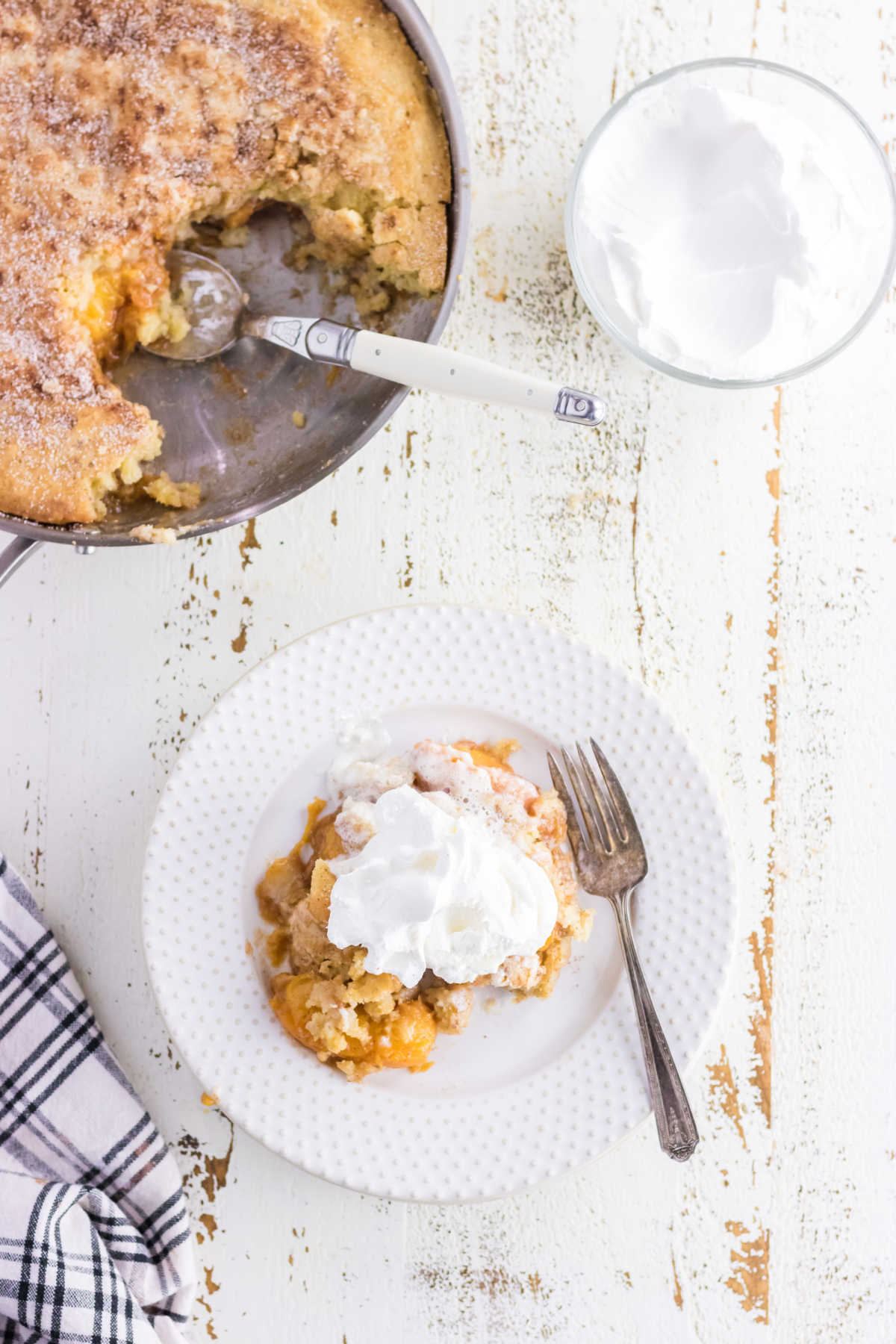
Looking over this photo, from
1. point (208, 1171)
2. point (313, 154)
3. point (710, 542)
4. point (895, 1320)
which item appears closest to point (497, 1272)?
point (208, 1171)

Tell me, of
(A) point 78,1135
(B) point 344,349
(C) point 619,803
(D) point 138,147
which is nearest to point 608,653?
(C) point 619,803

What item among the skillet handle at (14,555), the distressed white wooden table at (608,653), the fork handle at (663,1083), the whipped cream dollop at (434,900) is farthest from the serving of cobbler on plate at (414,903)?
the skillet handle at (14,555)

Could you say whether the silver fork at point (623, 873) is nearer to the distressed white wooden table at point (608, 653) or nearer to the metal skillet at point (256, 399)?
the distressed white wooden table at point (608, 653)

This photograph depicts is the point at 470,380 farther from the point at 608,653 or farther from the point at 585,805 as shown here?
the point at 585,805

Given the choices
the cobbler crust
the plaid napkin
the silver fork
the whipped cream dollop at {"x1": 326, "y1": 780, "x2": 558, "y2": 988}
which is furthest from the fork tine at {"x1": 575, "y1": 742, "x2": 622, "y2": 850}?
the plaid napkin

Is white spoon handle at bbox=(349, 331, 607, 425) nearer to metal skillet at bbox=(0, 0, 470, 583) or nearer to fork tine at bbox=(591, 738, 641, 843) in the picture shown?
metal skillet at bbox=(0, 0, 470, 583)
